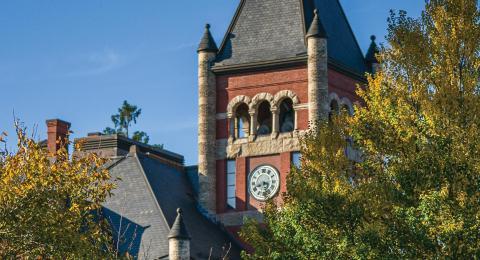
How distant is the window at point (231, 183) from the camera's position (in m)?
59.2

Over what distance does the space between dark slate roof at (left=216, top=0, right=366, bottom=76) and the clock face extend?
16.2ft

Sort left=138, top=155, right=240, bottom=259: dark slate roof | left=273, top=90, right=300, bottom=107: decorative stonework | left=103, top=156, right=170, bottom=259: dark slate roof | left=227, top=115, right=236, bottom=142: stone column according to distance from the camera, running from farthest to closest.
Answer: left=227, top=115, right=236, bottom=142: stone column, left=273, top=90, right=300, bottom=107: decorative stonework, left=138, top=155, right=240, bottom=259: dark slate roof, left=103, top=156, right=170, bottom=259: dark slate roof

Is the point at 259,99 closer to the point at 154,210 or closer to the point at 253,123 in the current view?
the point at 253,123

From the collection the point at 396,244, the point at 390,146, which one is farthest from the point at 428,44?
the point at 396,244

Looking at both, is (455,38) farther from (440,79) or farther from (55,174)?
(55,174)

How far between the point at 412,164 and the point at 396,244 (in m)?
2.12

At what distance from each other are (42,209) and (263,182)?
2707cm

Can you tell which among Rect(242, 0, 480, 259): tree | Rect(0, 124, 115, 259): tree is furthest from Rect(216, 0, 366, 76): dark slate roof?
Rect(0, 124, 115, 259): tree

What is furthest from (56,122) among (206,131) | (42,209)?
(42,209)

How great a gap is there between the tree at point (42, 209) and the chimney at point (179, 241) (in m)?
17.7

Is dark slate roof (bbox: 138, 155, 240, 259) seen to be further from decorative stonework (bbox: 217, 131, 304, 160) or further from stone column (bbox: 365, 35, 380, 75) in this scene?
stone column (bbox: 365, 35, 380, 75)

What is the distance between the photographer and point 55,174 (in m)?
32.7

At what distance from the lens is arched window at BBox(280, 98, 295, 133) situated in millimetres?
60156

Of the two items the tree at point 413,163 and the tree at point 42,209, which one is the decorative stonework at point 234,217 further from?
the tree at point 42,209
